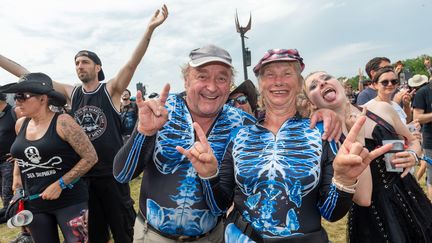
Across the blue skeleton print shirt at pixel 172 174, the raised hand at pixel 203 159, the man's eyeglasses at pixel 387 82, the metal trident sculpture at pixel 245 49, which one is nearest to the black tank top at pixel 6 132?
the blue skeleton print shirt at pixel 172 174

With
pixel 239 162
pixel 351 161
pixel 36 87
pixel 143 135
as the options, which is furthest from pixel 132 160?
pixel 36 87

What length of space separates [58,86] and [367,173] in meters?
4.02

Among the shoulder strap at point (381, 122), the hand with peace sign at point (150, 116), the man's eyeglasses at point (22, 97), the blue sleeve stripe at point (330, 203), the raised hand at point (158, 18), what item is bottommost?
the blue sleeve stripe at point (330, 203)

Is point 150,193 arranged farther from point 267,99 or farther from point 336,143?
point 336,143

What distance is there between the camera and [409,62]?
81688mm

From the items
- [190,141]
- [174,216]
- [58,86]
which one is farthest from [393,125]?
[58,86]

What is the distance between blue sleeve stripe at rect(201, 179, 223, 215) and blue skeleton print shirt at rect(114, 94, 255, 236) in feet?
0.29

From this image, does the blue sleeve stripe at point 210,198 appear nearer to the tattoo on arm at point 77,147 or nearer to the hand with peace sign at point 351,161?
the hand with peace sign at point 351,161

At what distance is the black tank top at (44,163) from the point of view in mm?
2990

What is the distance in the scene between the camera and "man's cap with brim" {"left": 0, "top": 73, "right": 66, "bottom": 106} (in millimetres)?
3029

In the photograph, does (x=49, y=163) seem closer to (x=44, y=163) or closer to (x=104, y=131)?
(x=44, y=163)

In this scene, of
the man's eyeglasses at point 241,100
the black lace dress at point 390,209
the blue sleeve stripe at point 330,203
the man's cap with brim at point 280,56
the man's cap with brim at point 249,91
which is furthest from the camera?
the man's cap with brim at point 249,91

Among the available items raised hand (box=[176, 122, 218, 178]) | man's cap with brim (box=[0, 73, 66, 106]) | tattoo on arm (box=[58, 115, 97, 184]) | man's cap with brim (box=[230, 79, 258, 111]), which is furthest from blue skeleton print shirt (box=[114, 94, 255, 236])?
man's cap with brim (box=[230, 79, 258, 111])

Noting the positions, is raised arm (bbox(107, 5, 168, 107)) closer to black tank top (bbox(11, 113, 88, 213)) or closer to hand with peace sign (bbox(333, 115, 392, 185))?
black tank top (bbox(11, 113, 88, 213))
